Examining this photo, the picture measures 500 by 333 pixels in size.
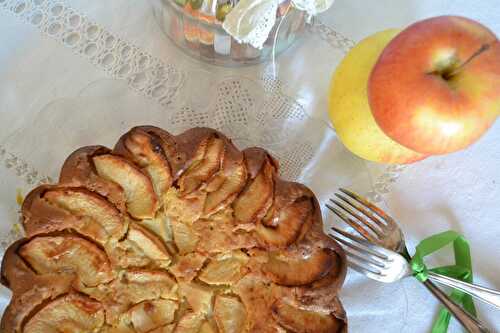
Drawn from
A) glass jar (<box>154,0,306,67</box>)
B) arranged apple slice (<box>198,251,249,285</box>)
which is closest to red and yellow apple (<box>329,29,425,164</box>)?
glass jar (<box>154,0,306,67</box>)

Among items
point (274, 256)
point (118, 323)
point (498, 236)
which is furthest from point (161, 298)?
point (498, 236)

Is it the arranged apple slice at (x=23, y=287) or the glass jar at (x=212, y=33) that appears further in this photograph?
the glass jar at (x=212, y=33)

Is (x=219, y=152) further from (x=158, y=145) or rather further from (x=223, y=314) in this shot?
(x=223, y=314)

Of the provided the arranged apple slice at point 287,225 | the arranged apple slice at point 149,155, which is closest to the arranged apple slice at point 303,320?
the arranged apple slice at point 287,225

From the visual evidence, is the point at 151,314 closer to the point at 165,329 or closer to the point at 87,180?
the point at 165,329

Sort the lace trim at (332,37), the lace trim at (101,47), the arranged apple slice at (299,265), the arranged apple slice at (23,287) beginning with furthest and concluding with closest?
the lace trim at (332,37)
the lace trim at (101,47)
the arranged apple slice at (299,265)
the arranged apple slice at (23,287)

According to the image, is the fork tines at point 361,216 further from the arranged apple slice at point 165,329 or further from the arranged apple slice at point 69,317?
the arranged apple slice at point 69,317
